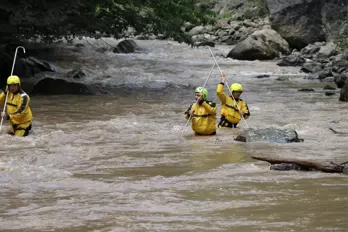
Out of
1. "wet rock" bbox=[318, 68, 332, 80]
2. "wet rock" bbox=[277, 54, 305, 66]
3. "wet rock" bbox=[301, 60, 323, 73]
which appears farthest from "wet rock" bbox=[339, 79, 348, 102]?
"wet rock" bbox=[277, 54, 305, 66]

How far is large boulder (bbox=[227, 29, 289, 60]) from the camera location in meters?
32.5

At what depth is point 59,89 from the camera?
20562 mm

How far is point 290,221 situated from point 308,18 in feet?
101

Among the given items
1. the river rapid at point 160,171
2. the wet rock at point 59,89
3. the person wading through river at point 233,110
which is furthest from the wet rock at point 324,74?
the person wading through river at point 233,110

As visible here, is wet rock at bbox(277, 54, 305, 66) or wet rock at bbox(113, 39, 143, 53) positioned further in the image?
wet rock at bbox(113, 39, 143, 53)

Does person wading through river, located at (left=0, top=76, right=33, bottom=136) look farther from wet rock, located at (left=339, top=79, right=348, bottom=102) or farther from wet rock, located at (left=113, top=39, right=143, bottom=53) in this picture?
wet rock, located at (left=113, top=39, right=143, bottom=53)

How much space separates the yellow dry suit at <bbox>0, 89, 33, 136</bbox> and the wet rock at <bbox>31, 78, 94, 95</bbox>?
23.3ft

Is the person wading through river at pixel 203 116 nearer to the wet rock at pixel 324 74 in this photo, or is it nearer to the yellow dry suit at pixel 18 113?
the yellow dry suit at pixel 18 113

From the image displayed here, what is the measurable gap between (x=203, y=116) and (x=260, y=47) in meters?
20.1

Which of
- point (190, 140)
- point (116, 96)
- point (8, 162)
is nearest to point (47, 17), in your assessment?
point (116, 96)

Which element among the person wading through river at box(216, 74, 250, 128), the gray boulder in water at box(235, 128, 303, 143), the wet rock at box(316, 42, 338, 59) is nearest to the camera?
the gray boulder in water at box(235, 128, 303, 143)

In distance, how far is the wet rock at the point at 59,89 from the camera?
2050cm

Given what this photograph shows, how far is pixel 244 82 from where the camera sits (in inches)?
976

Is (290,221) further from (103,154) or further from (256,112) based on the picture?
(256,112)
